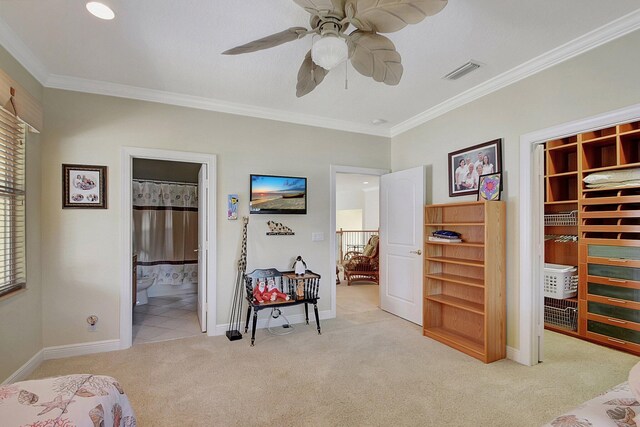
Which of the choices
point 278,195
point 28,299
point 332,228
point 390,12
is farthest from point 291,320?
point 390,12

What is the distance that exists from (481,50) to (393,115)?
1.49 metres

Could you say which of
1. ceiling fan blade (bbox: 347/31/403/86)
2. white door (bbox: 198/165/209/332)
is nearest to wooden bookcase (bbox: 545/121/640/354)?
ceiling fan blade (bbox: 347/31/403/86)

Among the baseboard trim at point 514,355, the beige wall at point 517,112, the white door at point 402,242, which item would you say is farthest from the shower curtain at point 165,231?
the baseboard trim at point 514,355

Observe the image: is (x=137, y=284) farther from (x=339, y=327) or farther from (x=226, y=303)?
(x=339, y=327)

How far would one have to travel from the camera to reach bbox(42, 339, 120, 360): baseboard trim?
9.34ft

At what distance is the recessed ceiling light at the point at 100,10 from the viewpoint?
75.3 inches

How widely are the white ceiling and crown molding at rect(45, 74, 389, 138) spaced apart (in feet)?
0.04

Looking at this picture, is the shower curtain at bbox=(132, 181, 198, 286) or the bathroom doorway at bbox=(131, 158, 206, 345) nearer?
the bathroom doorway at bbox=(131, 158, 206, 345)

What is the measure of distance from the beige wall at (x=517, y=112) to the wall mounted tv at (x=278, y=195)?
1587 millimetres

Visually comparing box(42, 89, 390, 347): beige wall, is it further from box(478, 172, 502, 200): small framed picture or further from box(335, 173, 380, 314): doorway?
box(478, 172, 502, 200): small framed picture

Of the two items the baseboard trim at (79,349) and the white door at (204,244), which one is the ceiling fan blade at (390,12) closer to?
the white door at (204,244)

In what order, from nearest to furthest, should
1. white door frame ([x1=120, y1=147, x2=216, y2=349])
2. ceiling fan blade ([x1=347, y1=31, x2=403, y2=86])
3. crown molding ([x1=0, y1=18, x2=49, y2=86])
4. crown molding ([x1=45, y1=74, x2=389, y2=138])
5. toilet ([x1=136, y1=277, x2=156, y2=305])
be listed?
ceiling fan blade ([x1=347, y1=31, x2=403, y2=86]) → crown molding ([x1=0, y1=18, x2=49, y2=86]) → crown molding ([x1=45, y1=74, x2=389, y2=138]) → white door frame ([x1=120, y1=147, x2=216, y2=349]) → toilet ([x1=136, y1=277, x2=156, y2=305])

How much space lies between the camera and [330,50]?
1.58m

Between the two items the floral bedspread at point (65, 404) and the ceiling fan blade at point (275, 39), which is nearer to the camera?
the floral bedspread at point (65, 404)
